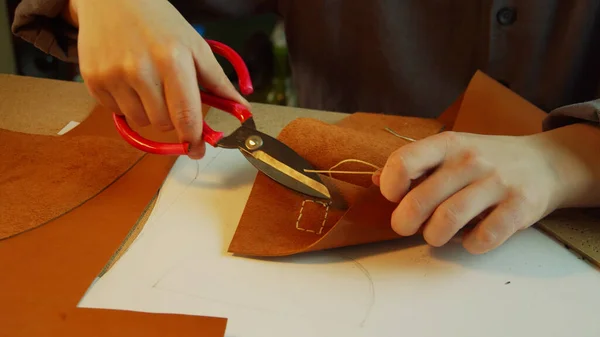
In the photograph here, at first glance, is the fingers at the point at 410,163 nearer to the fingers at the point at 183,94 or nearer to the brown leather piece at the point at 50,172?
the fingers at the point at 183,94

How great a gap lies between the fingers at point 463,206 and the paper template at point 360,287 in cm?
5

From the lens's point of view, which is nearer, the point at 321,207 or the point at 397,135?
the point at 321,207

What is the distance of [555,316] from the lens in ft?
1.62

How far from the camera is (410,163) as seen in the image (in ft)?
1.65

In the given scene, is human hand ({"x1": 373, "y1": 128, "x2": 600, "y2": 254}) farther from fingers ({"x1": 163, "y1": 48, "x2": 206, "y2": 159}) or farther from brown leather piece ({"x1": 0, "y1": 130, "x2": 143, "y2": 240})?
brown leather piece ({"x1": 0, "y1": 130, "x2": 143, "y2": 240})

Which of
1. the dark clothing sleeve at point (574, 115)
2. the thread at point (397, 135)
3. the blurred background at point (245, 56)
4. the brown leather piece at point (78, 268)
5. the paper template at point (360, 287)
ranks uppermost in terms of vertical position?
the dark clothing sleeve at point (574, 115)

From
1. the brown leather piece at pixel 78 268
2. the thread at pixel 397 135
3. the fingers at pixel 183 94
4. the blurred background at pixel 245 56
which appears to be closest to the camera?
the brown leather piece at pixel 78 268

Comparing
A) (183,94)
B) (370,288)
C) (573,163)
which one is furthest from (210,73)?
(573,163)

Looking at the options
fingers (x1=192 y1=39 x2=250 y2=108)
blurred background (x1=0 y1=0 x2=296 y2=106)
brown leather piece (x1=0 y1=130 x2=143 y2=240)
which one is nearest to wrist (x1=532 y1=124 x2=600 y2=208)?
fingers (x1=192 y1=39 x2=250 y2=108)

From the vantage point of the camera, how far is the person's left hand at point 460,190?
0.51 m

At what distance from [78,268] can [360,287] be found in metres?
0.29

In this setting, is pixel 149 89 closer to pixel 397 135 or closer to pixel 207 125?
pixel 207 125

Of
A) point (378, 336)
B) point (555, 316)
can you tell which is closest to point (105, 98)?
point (378, 336)

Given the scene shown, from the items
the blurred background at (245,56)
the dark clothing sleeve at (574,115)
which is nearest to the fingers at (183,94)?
the dark clothing sleeve at (574,115)
